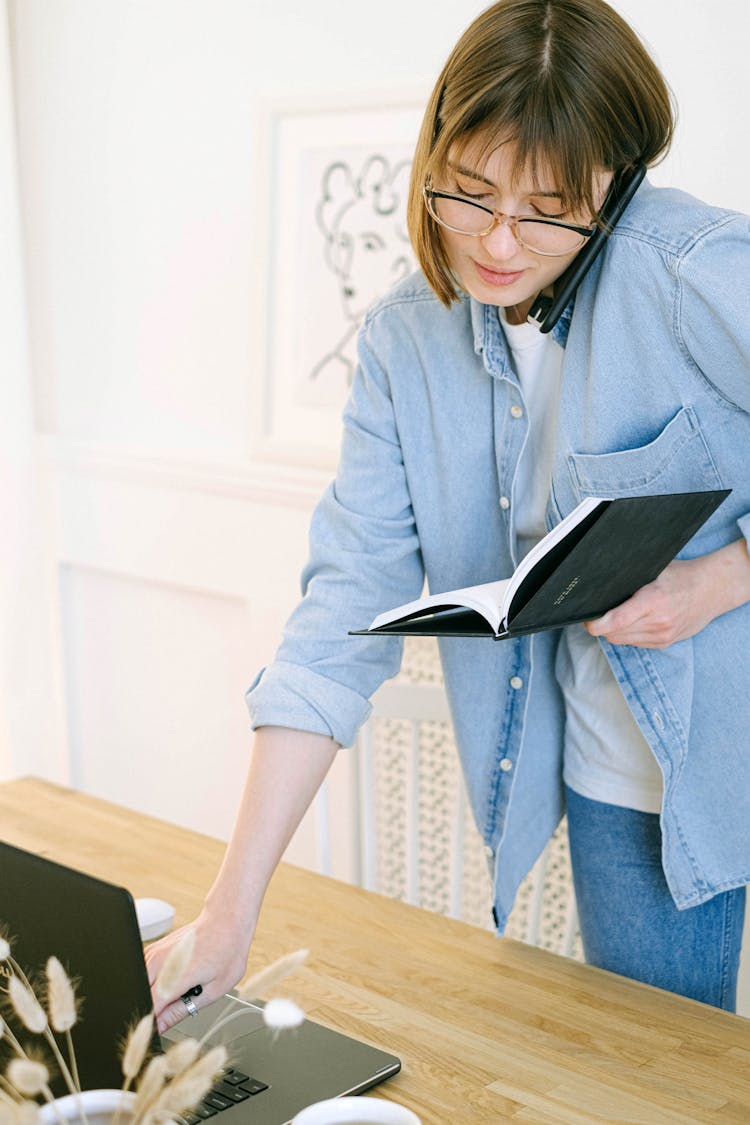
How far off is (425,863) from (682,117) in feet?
4.94

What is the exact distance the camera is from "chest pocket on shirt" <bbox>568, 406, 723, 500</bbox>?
132 cm

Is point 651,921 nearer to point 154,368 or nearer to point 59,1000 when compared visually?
point 59,1000

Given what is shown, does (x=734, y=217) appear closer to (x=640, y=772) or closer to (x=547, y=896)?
(x=640, y=772)

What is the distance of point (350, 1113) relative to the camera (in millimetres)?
942

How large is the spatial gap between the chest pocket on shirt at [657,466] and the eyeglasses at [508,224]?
202 millimetres

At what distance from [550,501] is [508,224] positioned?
0.31 metres

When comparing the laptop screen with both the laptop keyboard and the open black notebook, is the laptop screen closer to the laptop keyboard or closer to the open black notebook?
the laptop keyboard

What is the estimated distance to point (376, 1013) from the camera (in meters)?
1.27

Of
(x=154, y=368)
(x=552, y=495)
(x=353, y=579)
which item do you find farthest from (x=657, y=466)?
(x=154, y=368)

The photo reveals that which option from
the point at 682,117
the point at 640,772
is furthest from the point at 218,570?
the point at 640,772

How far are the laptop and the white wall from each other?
5.35 feet

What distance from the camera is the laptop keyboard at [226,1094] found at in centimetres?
106

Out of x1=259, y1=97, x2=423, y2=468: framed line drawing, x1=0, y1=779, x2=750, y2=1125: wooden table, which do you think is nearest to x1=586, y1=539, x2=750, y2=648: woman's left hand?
x1=0, y1=779, x2=750, y2=1125: wooden table

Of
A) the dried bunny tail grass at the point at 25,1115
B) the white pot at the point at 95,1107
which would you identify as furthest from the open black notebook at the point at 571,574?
the dried bunny tail grass at the point at 25,1115
